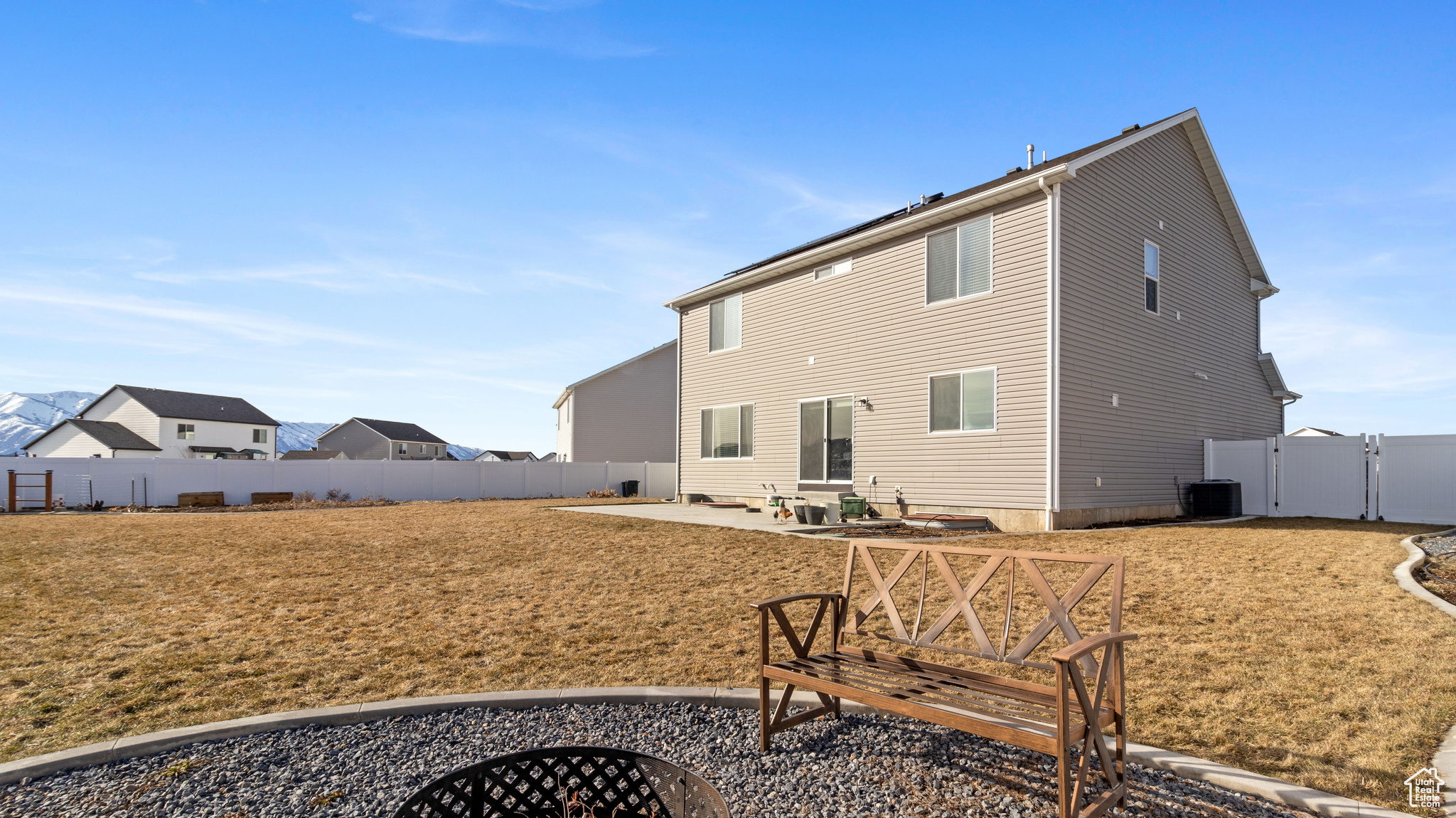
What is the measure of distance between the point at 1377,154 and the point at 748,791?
13504mm

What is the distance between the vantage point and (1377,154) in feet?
34.7

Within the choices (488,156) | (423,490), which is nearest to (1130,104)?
(488,156)

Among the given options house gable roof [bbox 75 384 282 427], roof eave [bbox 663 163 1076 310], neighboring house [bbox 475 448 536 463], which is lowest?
neighboring house [bbox 475 448 536 463]

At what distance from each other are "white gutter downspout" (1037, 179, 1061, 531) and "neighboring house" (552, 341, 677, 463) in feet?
64.8

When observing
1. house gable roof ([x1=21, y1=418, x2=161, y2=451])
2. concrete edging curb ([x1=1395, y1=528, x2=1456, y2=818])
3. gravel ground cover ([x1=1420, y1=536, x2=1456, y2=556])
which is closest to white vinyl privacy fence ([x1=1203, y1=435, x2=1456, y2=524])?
concrete edging curb ([x1=1395, y1=528, x2=1456, y2=818])

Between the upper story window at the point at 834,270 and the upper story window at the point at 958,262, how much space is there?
1.92 metres

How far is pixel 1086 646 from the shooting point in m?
2.53

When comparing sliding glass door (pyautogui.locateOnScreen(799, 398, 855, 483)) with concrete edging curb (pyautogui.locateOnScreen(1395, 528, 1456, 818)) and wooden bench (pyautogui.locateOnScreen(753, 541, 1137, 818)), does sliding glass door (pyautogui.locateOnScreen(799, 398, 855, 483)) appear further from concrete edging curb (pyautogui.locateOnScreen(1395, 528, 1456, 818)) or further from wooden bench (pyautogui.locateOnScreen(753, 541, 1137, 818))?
wooden bench (pyautogui.locateOnScreen(753, 541, 1137, 818))

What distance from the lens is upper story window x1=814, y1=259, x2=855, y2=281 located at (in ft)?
49.8

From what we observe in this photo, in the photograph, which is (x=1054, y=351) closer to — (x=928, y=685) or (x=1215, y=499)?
(x=1215, y=499)

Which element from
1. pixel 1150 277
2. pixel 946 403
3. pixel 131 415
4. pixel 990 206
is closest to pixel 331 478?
pixel 946 403

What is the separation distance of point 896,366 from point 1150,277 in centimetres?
548

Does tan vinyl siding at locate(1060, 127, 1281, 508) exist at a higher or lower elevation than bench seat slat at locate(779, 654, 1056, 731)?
higher

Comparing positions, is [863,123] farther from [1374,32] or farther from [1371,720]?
[1371,720]
